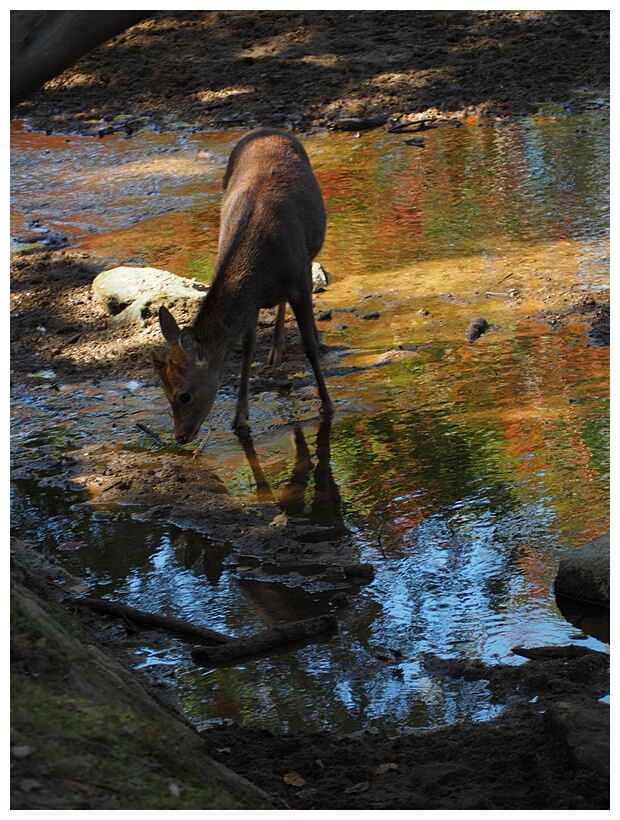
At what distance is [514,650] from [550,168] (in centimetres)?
871

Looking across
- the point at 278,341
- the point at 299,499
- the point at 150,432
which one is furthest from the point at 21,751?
the point at 278,341

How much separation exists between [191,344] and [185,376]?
220mm

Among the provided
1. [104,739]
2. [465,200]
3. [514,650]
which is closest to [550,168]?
[465,200]

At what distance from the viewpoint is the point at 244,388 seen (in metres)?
7.78

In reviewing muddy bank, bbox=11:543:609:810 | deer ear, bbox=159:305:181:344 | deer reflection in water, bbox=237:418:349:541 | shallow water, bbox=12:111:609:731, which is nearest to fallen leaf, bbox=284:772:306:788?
muddy bank, bbox=11:543:609:810

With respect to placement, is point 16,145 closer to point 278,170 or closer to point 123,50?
point 123,50

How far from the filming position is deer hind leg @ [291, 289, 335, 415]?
25.3 feet

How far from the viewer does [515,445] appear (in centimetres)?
694

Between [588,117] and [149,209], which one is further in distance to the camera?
[588,117]

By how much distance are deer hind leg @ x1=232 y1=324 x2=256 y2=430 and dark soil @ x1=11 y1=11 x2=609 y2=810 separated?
92 cm

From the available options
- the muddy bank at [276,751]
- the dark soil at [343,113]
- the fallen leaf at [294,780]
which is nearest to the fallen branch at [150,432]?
the dark soil at [343,113]

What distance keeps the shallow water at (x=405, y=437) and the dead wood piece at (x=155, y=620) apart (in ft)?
0.44

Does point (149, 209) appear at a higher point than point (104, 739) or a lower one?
lower

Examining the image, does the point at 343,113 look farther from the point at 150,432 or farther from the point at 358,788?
the point at 358,788
